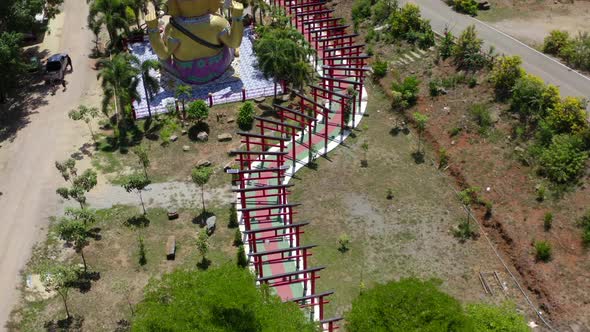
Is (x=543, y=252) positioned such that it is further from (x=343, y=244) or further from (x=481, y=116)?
(x=481, y=116)

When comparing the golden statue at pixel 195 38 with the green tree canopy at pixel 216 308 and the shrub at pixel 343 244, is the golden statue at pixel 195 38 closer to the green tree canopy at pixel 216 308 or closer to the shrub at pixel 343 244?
the shrub at pixel 343 244

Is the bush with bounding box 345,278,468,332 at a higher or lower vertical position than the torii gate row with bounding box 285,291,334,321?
higher

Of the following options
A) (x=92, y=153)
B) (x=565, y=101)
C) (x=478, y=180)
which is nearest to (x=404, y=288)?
(x=478, y=180)

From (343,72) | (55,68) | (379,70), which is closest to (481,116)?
(379,70)

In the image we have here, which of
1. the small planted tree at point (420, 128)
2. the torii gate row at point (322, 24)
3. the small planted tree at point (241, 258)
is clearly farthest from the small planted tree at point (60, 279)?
the torii gate row at point (322, 24)

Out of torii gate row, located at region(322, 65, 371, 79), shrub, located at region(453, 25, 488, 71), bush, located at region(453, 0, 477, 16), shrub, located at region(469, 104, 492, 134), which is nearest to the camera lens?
shrub, located at region(469, 104, 492, 134)

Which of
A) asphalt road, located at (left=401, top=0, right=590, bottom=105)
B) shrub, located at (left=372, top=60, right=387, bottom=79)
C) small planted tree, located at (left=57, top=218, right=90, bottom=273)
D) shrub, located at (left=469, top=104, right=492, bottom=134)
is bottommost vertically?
small planted tree, located at (left=57, top=218, right=90, bottom=273)

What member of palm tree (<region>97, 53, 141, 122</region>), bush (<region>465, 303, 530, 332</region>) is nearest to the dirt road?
palm tree (<region>97, 53, 141, 122</region>)

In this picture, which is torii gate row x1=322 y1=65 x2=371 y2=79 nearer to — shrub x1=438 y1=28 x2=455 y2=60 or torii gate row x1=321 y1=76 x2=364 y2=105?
torii gate row x1=321 y1=76 x2=364 y2=105
